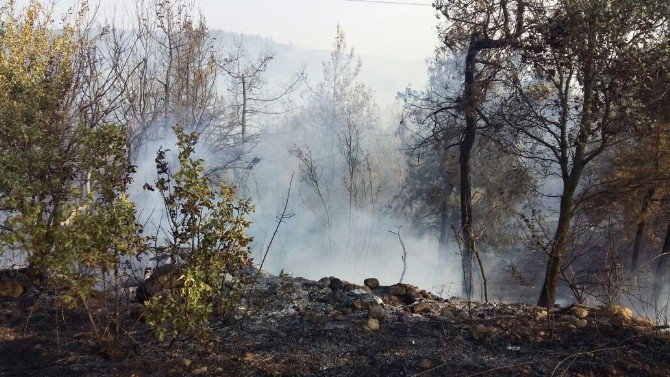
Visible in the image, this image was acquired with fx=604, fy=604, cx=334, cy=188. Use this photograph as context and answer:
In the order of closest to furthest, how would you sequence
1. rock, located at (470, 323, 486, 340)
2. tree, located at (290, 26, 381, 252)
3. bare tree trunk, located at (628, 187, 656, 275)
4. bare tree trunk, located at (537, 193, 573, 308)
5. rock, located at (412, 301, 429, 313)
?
rock, located at (470, 323, 486, 340) < rock, located at (412, 301, 429, 313) < bare tree trunk, located at (537, 193, 573, 308) < bare tree trunk, located at (628, 187, 656, 275) < tree, located at (290, 26, 381, 252)

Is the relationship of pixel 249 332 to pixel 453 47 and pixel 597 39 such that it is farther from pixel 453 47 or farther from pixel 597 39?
pixel 453 47

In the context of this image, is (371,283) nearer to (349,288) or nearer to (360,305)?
(349,288)

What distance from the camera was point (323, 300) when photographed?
21.0 ft

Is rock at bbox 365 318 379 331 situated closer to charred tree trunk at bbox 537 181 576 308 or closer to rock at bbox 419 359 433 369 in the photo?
rock at bbox 419 359 433 369

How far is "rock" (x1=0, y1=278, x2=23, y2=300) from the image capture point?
22.1 feet

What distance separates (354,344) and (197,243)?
1567mm

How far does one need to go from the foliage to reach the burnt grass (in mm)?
428

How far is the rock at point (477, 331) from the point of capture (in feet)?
Result: 17.3

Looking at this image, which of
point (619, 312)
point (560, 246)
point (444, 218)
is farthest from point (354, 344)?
point (444, 218)

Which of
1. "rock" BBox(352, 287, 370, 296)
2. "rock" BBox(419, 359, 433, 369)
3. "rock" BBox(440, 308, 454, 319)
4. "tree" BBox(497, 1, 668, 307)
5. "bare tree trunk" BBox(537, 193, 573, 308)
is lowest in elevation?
"rock" BBox(419, 359, 433, 369)

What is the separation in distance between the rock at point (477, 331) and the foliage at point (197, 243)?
2.07 m

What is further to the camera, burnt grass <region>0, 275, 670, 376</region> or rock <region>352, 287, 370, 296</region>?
rock <region>352, 287, 370, 296</region>

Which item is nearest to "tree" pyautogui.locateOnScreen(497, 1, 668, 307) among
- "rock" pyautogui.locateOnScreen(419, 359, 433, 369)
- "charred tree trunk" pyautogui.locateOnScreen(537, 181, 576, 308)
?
"charred tree trunk" pyautogui.locateOnScreen(537, 181, 576, 308)

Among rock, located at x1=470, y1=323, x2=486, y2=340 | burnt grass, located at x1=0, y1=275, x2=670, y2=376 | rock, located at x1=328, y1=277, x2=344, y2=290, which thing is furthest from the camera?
rock, located at x1=328, y1=277, x2=344, y2=290
